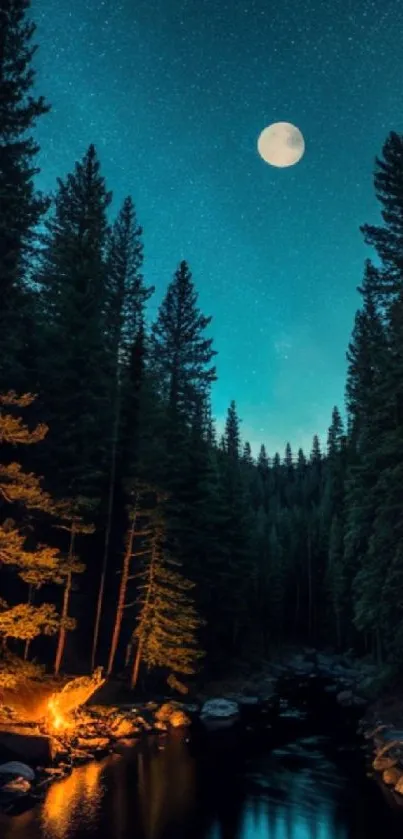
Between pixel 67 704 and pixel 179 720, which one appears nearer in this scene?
pixel 67 704

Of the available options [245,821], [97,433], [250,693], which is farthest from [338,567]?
[245,821]

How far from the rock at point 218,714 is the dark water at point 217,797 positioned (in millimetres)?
3470

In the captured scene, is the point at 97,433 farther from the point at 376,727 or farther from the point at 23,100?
the point at 376,727

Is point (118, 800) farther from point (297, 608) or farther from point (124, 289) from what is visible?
point (297, 608)

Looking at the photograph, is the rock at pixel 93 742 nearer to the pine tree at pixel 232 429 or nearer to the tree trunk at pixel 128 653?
the tree trunk at pixel 128 653

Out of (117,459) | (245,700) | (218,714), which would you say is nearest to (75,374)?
(117,459)

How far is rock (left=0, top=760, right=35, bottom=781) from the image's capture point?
630 inches

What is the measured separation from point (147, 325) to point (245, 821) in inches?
1297

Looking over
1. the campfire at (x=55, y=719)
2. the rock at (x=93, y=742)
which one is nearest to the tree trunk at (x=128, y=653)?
the rock at (x=93, y=742)

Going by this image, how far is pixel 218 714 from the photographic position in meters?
29.9

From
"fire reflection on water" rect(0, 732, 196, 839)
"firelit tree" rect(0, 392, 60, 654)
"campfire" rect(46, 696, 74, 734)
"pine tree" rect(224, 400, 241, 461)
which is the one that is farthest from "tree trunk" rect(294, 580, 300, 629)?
"firelit tree" rect(0, 392, 60, 654)

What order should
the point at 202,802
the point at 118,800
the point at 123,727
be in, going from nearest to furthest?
1. the point at 118,800
2. the point at 202,802
3. the point at 123,727

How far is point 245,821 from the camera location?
15742 mm

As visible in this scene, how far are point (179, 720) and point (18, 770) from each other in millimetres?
11691
